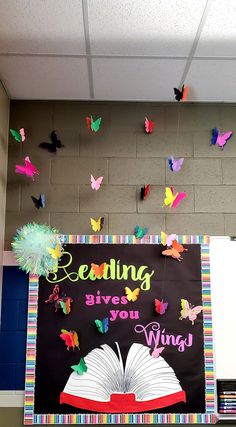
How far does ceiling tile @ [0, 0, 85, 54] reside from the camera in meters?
1.97

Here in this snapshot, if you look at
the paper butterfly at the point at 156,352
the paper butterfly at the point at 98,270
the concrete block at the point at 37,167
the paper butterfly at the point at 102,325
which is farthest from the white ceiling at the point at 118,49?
the paper butterfly at the point at 156,352

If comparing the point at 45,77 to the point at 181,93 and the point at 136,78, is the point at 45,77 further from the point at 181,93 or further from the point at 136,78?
the point at 181,93

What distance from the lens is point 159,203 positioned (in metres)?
2.77

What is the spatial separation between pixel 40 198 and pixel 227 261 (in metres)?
1.15

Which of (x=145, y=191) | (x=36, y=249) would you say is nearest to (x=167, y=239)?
(x=145, y=191)

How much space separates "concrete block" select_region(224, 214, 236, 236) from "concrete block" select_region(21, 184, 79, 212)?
89cm

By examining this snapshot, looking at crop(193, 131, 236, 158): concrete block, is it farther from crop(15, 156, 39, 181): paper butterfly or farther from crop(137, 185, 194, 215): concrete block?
crop(15, 156, 39, 181): paper butterfly

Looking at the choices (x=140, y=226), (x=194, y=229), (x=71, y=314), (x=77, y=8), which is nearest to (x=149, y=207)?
(x=140, y=226)

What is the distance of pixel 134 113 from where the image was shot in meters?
2.85

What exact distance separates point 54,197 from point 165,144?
0.75 metres

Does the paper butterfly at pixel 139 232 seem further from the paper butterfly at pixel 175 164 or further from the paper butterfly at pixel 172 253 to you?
the paper butterfly at pixel 175 164

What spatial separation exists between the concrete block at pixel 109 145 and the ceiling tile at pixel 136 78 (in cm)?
23

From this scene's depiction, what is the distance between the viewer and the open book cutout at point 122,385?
8.30ft

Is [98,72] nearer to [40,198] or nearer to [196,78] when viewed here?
[196,78]
